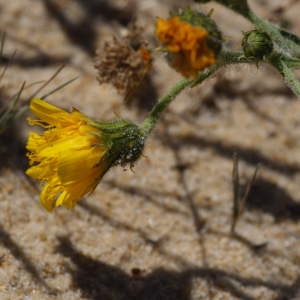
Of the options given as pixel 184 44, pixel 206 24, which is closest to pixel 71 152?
pixel 184 44

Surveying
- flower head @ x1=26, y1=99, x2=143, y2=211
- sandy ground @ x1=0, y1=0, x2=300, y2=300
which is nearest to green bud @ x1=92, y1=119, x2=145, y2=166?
flower head @ x1=26, y1=99, x2=143, y2=211

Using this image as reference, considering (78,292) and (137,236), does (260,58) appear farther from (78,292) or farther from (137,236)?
(78,292)

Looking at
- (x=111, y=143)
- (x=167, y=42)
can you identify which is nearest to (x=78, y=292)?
(x=111, y=143)

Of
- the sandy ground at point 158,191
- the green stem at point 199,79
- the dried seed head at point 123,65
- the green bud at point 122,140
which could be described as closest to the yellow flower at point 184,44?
the green stem at point 199,79

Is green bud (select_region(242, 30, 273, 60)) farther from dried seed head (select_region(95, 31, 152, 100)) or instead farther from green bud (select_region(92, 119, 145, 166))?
dried seed head (select_region(95, 31, 152, 100))

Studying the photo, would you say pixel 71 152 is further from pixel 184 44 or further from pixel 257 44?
pixel 257 44

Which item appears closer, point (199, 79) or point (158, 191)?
point (199, 79)
